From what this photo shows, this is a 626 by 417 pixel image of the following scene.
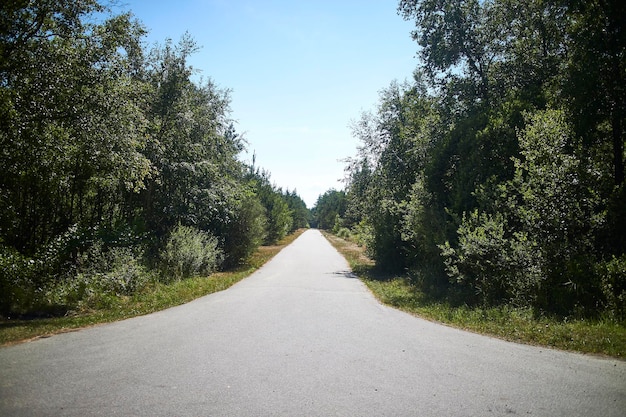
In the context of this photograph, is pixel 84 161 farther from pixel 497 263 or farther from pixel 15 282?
pixel 497 263

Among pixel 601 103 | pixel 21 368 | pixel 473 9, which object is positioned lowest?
pixel 21 368

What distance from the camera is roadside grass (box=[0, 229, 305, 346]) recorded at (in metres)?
8.06

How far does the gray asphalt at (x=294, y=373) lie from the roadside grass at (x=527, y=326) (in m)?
0.55

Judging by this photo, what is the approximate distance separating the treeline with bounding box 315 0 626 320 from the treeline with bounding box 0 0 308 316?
1110 centimetres

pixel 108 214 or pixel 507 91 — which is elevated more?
pixel 507 91

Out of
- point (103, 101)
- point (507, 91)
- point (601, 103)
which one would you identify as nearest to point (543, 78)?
point (507, 91)

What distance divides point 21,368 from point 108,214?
44.1 ft

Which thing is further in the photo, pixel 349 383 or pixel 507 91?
pixel 507 91

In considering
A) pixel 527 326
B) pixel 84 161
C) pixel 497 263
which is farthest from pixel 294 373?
pixel 84 161

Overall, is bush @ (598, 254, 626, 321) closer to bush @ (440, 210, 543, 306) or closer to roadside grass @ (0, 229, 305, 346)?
bush @ (440, 210, 543, 306)

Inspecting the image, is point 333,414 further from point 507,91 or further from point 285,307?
point 507,91

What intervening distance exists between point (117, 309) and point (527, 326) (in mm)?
10443

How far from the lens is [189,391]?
499cm

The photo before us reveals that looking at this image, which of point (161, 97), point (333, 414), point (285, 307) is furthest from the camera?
point (161, 97)
